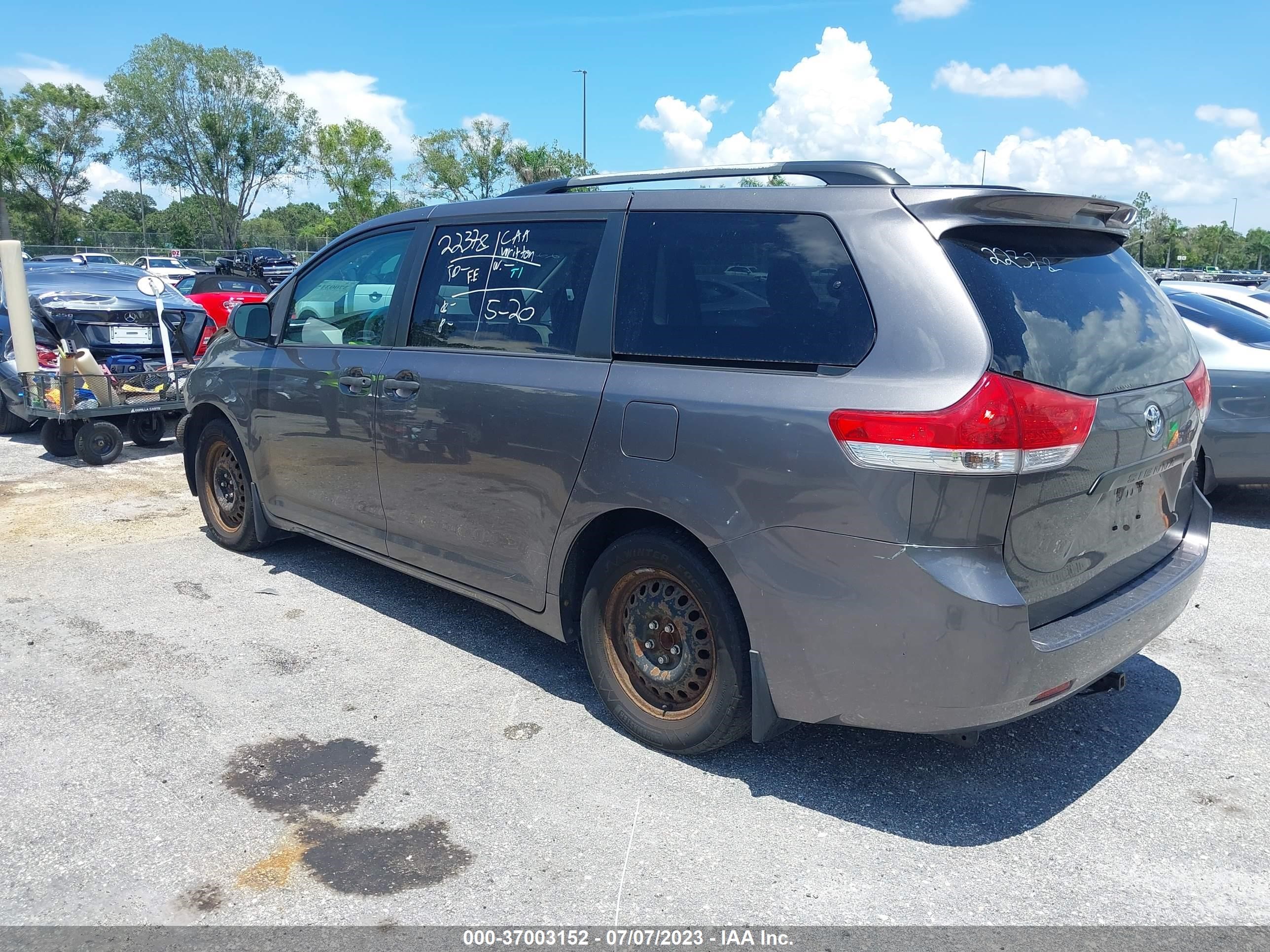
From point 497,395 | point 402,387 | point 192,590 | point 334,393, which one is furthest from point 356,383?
point 192,590

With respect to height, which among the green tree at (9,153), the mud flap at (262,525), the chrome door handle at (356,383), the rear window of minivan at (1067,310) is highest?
the green tree at (9,153)

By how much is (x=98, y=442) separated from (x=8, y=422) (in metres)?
2.05

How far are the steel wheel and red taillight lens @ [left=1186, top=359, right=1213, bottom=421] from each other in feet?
15.7

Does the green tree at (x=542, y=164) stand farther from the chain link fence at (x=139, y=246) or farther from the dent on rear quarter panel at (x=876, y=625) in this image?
the dent on rear quarter panel at (x=876, y=625)

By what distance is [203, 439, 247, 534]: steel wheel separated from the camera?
5.80 metres

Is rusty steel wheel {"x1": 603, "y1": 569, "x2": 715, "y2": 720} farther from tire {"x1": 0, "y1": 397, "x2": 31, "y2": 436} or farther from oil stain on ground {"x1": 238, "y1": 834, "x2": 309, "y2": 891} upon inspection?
tire {"x1": 0, "y1": 397, "x2": 31, "y2": 436}

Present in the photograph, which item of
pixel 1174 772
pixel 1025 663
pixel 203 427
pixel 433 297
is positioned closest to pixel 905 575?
pixel 1025 663

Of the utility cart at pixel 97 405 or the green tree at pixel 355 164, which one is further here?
the green tree at pixel 355 164

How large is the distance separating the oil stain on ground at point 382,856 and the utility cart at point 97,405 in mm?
6190

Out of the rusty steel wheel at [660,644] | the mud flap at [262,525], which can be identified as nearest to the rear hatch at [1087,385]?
the rusty steel wheel at [660,644]

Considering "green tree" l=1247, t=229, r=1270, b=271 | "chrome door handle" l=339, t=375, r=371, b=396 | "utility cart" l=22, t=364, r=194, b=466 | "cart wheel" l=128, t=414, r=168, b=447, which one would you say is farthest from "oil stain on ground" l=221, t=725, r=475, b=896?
"green tree" l=1247, t=229, r=1270, b=271

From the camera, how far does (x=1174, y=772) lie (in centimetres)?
344

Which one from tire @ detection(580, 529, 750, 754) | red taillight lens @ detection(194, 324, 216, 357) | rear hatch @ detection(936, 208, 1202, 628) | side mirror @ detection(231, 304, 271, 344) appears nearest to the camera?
rear hatch @ detection(936, 208, 1202, 628)

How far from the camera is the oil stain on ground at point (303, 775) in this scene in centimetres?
324
